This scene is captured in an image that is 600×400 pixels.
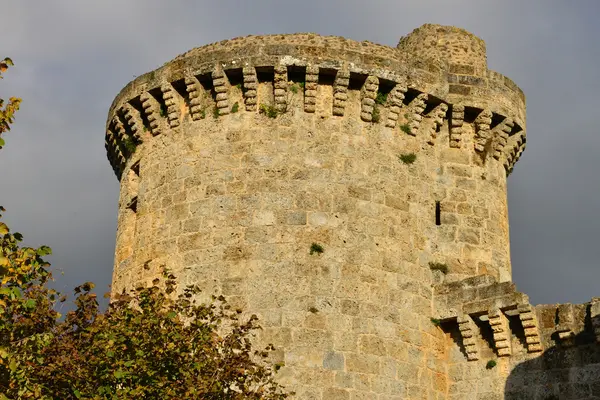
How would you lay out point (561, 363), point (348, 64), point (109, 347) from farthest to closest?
1. point (348, 64)
2. point (561, 363)
3. point (109, 347)

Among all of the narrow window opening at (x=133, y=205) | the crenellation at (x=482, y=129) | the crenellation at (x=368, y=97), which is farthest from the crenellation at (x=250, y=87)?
the crenellation at (x=482, y=129)

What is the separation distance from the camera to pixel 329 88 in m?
16.5

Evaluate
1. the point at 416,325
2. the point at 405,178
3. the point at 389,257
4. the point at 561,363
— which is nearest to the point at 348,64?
the point at 405,178

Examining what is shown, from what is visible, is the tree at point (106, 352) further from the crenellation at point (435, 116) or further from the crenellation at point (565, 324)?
the crenellation at point (435, 116)

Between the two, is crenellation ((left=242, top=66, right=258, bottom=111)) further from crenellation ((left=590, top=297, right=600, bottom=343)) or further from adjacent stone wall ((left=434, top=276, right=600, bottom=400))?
crenellation ((left=590, top=297, right=600, bottom=343))

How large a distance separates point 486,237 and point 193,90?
496 centimetres

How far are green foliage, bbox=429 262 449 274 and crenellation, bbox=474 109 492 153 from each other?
2.20 metres

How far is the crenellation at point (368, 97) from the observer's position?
16422 mm

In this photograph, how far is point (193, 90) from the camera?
16750 millimetres

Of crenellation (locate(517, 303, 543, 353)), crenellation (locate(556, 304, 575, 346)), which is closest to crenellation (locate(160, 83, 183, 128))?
crenellation (locate(517, 303, 543, 353))

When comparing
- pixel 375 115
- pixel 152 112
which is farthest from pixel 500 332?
pixel 152 112

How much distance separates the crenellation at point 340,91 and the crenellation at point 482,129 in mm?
2428

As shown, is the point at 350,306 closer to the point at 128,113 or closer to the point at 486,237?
the point at 486,237

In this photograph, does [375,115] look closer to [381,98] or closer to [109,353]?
[381,98]
